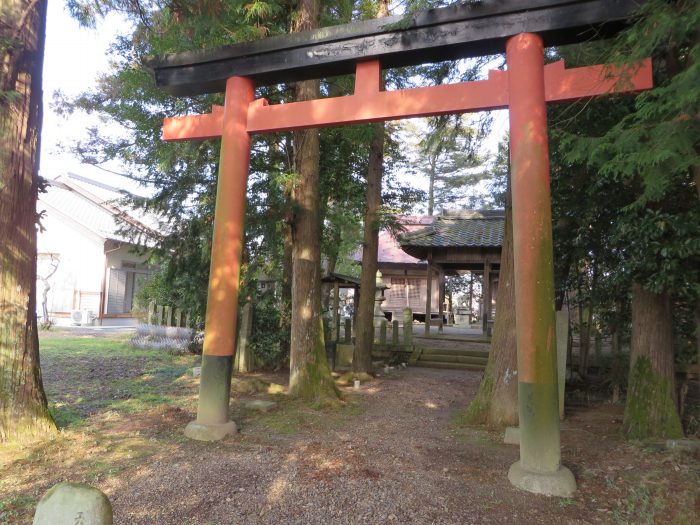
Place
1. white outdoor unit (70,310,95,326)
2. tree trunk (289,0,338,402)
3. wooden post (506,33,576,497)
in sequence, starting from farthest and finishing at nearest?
white outdoor unit (70,310,95,326) < tree trunk (289,0,338,402) < wooden post (506,33,576,497)

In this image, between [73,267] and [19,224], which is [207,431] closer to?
[19,224]

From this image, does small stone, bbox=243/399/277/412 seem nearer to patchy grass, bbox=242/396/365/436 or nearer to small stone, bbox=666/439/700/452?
patchy grass, bbox=242/396/365/436

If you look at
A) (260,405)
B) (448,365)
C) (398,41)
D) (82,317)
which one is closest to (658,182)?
(398,41)

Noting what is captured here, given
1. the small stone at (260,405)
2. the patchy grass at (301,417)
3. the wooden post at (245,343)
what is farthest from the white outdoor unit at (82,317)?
the small stone at (260,405)

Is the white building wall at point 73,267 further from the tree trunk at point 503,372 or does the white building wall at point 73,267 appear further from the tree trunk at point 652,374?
the tree trunk at point 652,374

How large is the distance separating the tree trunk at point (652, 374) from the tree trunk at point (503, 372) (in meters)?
1.24

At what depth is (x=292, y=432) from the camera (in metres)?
5.26

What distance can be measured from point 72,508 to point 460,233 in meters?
15.6

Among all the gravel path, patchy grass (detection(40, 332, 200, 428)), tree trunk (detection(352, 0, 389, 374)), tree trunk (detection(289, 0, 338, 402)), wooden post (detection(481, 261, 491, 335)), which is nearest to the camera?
A: the gravel path

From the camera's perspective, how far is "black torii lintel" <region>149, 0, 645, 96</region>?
13.7 ft

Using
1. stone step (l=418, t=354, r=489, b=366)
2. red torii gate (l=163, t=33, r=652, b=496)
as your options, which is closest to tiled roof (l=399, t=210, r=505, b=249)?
stone step (l=418, t=354, r=489, b=366)

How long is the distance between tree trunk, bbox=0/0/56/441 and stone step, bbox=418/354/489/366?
8.69m

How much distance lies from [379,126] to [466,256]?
8.09m

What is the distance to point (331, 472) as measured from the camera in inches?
157
